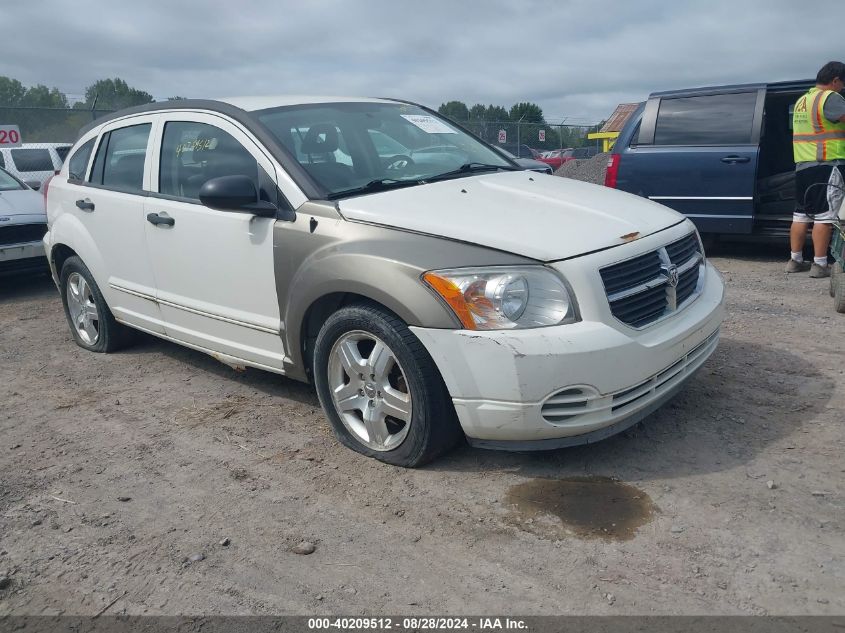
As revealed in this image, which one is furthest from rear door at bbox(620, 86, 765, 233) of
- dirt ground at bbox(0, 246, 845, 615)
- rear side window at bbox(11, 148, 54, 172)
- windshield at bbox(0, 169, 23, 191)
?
rear side window at bbox(11, 148, 54, 172)

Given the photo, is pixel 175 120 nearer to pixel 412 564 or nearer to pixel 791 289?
pixel 412 564

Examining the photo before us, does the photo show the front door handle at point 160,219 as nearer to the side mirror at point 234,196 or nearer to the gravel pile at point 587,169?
the side mirror at point 234,196

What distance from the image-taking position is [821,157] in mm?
6953

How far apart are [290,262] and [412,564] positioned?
5.46ft

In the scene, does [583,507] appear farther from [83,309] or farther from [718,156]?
[718,156]

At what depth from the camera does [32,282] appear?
29.3ft

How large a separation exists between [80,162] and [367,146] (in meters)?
2.60

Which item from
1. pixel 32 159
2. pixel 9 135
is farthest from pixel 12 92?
pixel 32 159

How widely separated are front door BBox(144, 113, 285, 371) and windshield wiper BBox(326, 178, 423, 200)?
38 centimetres

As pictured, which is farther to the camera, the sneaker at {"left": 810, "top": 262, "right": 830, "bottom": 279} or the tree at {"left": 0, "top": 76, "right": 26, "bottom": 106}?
the tree at {"left": 0, "top": 76, "right": 26, "bottom": 106}

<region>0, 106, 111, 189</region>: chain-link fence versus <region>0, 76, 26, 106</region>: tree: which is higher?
<region>0, 76, 26, 106</region>: tree

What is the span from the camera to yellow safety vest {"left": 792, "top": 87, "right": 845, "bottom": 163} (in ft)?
22.6

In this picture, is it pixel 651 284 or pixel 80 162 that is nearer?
pixel 651 284

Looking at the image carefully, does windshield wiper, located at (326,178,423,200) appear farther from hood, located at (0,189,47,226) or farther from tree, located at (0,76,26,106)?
tree, located at (0,76,26,106)
